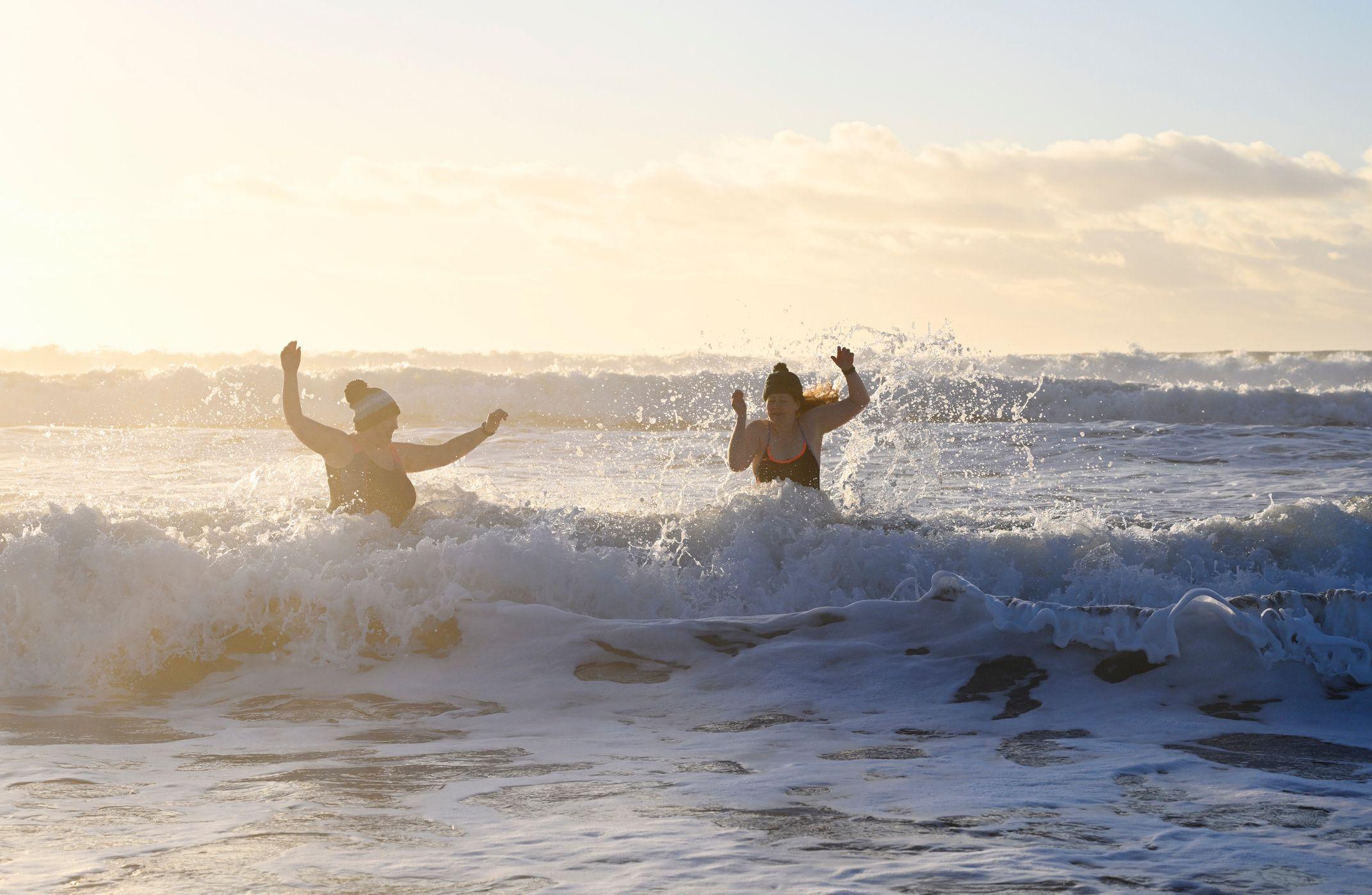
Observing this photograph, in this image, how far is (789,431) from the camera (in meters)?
10.0

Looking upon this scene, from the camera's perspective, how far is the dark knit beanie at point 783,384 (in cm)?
981

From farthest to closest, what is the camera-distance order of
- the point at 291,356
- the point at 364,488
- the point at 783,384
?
the point at 783,384, the point at 364,488, the point at 291,356

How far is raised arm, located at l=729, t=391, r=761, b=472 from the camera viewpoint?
964 centimetres

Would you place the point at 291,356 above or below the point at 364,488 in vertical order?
above

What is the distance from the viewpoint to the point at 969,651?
6180 mm

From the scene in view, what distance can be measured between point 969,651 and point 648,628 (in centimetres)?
175

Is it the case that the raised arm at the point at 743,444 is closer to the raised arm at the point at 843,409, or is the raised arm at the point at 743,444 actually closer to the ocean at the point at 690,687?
the ocean at the point at 690,687

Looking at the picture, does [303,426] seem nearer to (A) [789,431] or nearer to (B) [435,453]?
(B) [435,453]

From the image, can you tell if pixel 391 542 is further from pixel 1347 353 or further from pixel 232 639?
pixel 1347 353

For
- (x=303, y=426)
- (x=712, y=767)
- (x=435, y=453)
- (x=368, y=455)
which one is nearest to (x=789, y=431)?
(x=435, y=453)

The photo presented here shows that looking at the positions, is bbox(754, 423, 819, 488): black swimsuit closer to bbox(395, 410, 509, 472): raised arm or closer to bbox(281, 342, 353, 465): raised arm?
bbox(395, 410, 509, 472): raised arm

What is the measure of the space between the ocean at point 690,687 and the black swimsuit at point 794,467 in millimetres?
175

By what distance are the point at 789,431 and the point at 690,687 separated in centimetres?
439

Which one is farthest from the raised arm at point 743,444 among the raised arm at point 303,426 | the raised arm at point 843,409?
the raised arm at point 303,426
